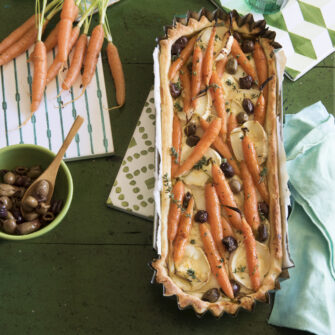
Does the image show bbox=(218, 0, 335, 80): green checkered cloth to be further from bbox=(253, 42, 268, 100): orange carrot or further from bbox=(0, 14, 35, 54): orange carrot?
bbox=(0, 14, 35, 54): orange carrot

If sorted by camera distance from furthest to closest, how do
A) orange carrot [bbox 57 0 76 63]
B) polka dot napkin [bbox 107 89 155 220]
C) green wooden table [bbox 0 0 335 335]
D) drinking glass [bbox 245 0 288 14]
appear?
drinking glass [bbox 245 0 288 14] → orange carrot [bbox 57 0 76 63] → polka dot napkin [bbox 107 89 155 220] → green wooden table [bbox 0 0 335 335]

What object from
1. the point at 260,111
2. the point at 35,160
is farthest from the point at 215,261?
the point at 35,160

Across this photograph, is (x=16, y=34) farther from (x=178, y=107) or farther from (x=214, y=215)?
(x=214, y=215)

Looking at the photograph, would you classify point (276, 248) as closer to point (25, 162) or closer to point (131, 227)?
point (131, 227)

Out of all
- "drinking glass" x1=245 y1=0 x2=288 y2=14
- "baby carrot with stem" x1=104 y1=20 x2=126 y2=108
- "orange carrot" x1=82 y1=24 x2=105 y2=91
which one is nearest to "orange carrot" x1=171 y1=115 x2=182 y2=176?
"baby carrot with stem" x1=104 y1=20 x2=126 y2=108

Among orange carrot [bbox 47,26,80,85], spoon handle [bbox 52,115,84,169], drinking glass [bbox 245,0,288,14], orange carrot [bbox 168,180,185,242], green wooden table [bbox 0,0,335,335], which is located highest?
drinking glass [bbox 245,0,288,14]

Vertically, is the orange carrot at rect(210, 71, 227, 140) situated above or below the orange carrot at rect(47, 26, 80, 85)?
below

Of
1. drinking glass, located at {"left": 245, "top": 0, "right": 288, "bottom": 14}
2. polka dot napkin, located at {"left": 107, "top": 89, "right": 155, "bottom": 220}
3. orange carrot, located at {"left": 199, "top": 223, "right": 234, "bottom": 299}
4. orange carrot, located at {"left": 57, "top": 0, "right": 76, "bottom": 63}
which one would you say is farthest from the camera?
drinking glass, located at {"left": 245, "top": 0, "right": 288, "bottom": 14}

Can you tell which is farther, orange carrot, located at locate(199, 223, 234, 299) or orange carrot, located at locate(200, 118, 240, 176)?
orange carrot, located at locate(200, 118, 240, 176)
